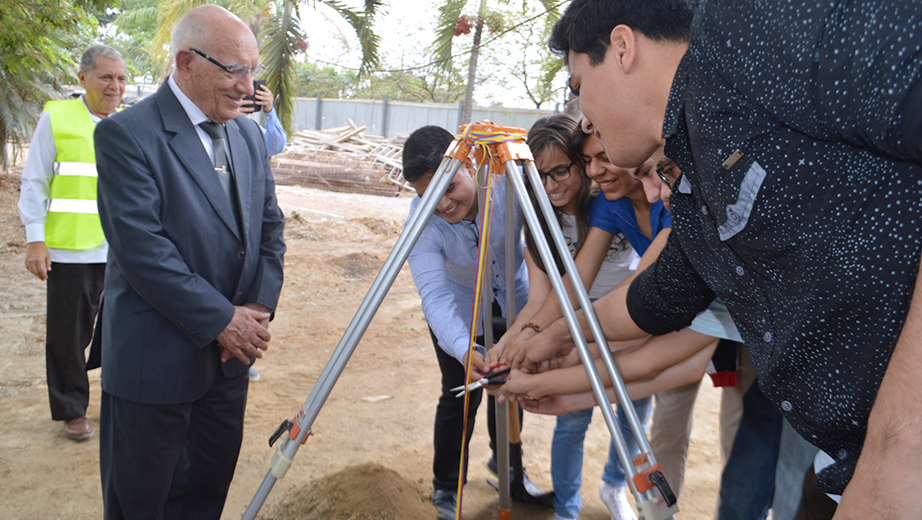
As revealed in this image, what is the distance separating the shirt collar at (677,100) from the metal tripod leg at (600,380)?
0.65m

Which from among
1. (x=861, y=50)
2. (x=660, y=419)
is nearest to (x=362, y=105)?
(x=660, y=419)

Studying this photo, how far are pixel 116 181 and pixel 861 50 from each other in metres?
2.05

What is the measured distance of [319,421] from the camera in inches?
149

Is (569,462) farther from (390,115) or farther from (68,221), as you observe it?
(390,115)

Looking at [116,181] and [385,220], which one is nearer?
[116,181]

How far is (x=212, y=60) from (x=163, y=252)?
0.73 metres

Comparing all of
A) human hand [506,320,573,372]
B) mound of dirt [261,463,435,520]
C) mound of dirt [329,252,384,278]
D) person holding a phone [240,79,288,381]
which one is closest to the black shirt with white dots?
human hand [506,320,573,372]

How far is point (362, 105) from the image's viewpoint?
20.4 m

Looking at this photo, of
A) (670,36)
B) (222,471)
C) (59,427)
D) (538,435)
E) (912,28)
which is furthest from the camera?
(538,435)

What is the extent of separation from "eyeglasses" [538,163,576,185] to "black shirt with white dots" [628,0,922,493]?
140 cm

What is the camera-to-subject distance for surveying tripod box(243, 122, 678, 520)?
149cm

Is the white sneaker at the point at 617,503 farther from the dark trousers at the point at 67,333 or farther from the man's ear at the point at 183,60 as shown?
the dark trousers at the point at 67,333

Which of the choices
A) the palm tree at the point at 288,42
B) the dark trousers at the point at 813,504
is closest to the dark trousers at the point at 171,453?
the dark trousers at the point at 813,504

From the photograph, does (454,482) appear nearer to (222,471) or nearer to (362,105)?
(222,471)
